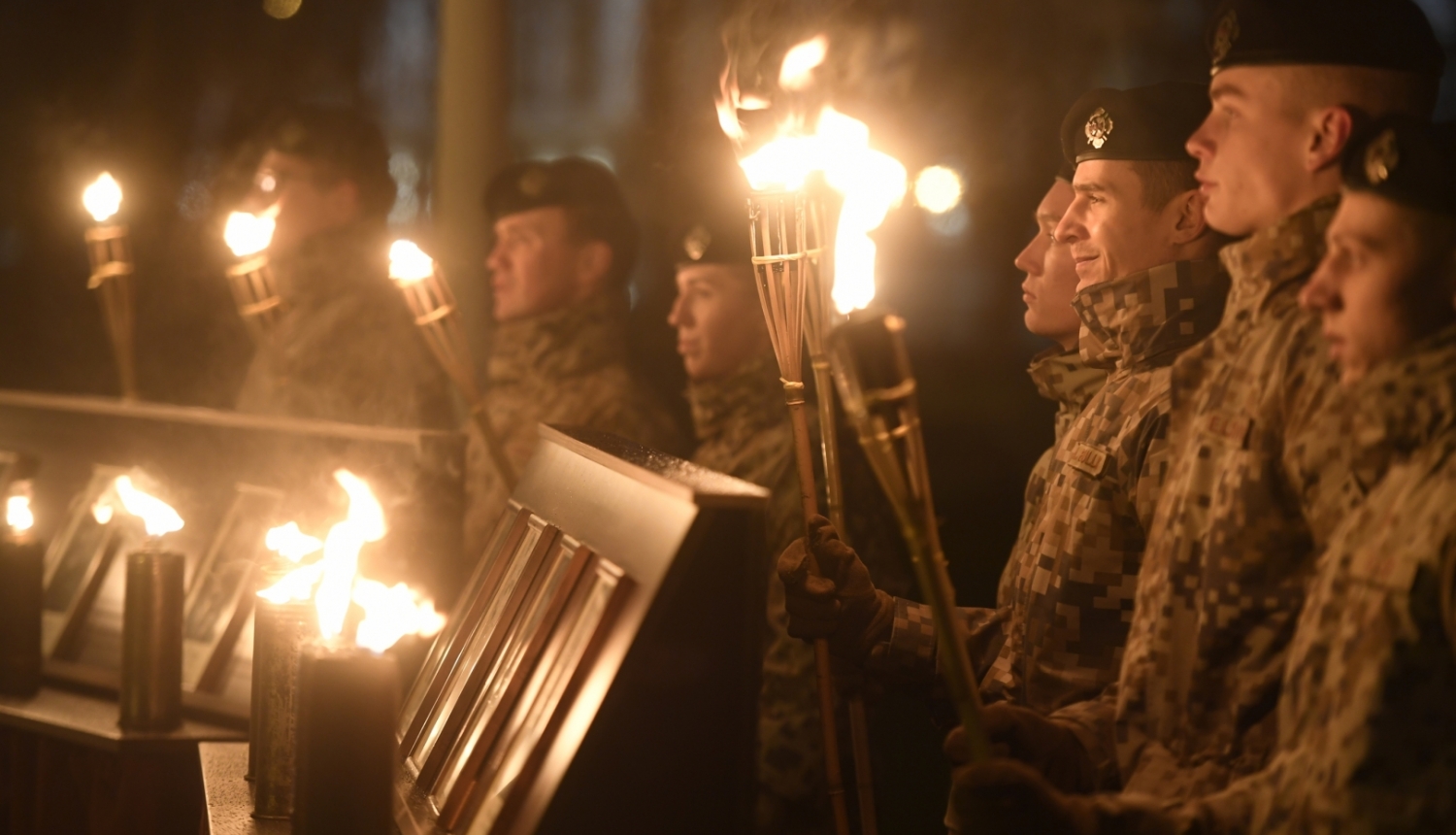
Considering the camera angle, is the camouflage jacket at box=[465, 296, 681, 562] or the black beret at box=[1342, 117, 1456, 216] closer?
the black beret at box=[1342, 117, 1456, 216]

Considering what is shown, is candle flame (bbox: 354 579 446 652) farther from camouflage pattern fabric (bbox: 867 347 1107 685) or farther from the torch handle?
camouflage pattern fabric (bbox: 867 347 1107 685)

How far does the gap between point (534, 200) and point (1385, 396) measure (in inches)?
116

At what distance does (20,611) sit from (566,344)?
4.88 feet

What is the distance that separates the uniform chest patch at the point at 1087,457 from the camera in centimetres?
188

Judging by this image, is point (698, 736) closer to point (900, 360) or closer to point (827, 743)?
point (900, 360)

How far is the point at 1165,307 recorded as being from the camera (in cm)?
189

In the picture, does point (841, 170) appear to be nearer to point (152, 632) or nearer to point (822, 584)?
point (822, 584)

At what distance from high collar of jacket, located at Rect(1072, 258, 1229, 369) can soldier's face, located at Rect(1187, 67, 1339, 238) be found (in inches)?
10.6

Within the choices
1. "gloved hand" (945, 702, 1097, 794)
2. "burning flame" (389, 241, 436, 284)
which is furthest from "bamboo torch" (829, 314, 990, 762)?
"burning flame" (389, 241, 436, 284)

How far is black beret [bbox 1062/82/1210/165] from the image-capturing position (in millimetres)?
1997

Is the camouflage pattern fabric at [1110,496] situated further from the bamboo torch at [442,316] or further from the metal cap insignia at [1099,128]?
the bamboo torch at [442,316]

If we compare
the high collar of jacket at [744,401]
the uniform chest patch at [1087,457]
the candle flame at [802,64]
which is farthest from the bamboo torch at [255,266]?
the uniform chest patch at [1087,457]

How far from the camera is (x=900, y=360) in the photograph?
1455 millimetres

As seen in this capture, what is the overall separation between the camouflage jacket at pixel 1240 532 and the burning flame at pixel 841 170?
1.88 feet
